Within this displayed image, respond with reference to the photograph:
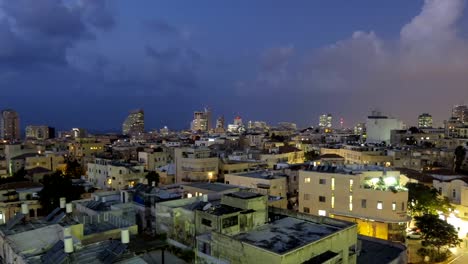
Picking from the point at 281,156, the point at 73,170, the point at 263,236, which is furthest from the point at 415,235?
the point at 73,170

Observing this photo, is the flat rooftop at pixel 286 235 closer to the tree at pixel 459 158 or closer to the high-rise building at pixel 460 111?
the tree at pixel 459 158

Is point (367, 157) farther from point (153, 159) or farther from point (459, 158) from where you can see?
point (153, 159)

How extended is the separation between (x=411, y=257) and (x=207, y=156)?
29.2 meters

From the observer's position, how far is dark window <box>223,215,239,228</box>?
1711 cm

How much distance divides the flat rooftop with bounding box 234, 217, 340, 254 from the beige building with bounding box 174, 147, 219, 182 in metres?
31.3

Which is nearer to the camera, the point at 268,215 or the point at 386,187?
the point at 268,215

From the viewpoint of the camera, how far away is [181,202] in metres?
21.8

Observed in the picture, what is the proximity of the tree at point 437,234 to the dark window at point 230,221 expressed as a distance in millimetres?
16422

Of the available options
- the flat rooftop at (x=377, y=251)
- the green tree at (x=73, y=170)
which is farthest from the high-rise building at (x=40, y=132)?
the flat rooftop at (x=377, y=251)

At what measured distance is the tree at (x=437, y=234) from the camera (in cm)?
2505

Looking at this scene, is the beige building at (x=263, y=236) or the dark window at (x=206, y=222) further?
the dark window at (x=206, y=222)

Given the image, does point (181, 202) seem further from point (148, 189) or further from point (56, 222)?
point (56, 222)

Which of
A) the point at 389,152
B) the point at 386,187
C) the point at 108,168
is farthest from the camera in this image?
the point at 389,152

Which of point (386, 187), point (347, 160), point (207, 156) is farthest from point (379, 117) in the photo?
point (386, 187)
